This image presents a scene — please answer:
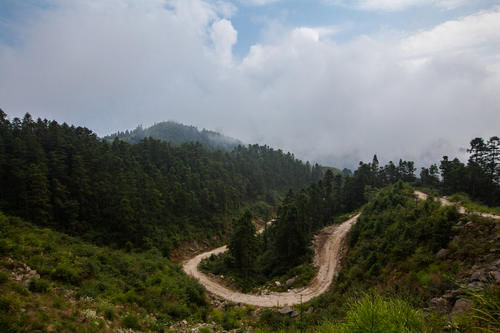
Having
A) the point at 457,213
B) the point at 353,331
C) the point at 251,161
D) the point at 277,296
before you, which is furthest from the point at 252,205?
the point at 353,331

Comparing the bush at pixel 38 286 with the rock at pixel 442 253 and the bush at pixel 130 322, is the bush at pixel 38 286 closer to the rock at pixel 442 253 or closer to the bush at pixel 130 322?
the bush at pixel 130 322

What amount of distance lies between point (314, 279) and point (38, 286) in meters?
26.4

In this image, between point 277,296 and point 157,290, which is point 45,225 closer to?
point 157,290

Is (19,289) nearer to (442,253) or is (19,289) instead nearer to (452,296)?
(452,296)

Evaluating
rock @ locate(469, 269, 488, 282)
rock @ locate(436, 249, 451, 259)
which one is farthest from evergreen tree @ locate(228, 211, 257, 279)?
rock @ locate(469, 269, 488, 282)

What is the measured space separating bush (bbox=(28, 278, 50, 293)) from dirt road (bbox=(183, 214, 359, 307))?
1808 centimetres

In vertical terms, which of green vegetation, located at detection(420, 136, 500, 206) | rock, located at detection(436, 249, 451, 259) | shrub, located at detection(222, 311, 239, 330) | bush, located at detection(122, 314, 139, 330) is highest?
green vegetation, located at detection(420, 136, 500, 206)

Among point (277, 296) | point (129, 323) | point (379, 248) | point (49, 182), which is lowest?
point (277, 296)

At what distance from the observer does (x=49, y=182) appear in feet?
119

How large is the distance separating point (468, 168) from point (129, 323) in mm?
54205

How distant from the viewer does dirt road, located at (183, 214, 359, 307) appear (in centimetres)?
2530

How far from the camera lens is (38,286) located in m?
12.5

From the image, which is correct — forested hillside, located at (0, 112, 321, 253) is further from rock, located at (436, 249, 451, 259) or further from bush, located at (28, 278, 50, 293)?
rock, located at (436, 249, 451, 259)

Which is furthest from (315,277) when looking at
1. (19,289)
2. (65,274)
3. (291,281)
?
(19,289)
